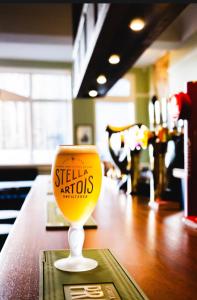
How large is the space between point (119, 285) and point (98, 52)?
1.48 m

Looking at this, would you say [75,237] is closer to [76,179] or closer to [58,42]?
[76,179]

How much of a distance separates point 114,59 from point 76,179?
1473 mm

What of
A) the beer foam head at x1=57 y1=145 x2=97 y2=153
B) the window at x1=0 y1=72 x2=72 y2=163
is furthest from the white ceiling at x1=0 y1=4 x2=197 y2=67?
the beer foam head at x1=57 y1=145 x2=97 y2=153

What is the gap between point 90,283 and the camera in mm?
618

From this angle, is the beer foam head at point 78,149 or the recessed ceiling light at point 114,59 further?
the recessed ceiling light at point 114,59

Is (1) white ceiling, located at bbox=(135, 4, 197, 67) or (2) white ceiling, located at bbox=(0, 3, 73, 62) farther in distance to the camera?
(1) white ceiling, located at bbox=(135, 4, 197, 67)

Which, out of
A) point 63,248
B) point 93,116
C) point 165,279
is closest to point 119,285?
point 165,279

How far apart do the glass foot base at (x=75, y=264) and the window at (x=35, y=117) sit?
27.0ft

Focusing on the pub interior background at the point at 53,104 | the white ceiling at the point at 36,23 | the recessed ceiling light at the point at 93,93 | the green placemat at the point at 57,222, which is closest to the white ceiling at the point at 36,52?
the pub interior background at the point at 53,104

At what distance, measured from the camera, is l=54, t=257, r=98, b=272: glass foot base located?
0.69 metres

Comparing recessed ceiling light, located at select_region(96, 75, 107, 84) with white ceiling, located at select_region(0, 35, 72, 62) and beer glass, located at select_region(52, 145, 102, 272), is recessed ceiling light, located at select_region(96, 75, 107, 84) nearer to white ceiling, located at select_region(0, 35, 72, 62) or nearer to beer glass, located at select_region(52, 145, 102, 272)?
beer glass, located at select_region(52, 145, 102, 272)

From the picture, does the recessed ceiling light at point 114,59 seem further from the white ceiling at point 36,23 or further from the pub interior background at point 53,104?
the pub interior background at point 53,104

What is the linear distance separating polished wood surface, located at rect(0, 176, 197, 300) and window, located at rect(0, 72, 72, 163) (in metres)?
7.71

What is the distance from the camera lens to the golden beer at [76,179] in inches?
26.6
